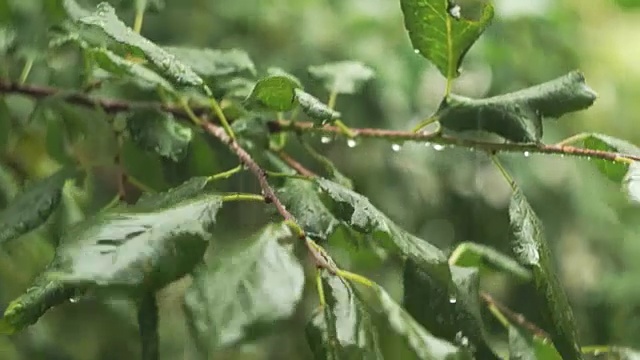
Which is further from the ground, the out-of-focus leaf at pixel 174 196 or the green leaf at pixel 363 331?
the out-of-focus leaf at pixel 174 196

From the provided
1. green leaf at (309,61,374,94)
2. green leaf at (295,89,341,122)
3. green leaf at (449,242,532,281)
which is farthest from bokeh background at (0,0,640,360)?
green leaf at (295,89,341,122)

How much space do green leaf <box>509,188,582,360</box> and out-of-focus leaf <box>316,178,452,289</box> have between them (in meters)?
0.04

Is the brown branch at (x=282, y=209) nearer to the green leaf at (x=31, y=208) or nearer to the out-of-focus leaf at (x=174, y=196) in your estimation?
the out-of-focus leaf at (x=174, y=196)

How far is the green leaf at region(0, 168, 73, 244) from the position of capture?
0.51m

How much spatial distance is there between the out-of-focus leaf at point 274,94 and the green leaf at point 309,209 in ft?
0.14

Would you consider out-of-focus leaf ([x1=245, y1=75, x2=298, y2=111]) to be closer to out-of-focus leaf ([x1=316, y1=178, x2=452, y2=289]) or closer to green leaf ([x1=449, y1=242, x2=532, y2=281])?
out-of-focus leaf ([x1=316, y1=178, x2=452, y2=289])

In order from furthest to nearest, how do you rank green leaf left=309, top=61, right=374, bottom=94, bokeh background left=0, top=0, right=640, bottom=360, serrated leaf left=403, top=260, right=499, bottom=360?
bokeh background left=0, top=0, right=640, bottom=360
green leaf left=309, top=61, right=374, bottom=94
serrated leaf left=403, top=260, right=499, bottom=360

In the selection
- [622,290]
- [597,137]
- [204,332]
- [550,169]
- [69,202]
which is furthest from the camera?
[550,169]

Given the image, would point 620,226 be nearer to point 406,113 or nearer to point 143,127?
point 406,113

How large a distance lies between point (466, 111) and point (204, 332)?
0.22 meters

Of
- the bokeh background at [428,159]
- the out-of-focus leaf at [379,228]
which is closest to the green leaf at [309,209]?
the out-of-focus leaf at [379,228]

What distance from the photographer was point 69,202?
0.67 meters

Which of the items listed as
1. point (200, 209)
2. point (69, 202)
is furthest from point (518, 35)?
point (200, 209)

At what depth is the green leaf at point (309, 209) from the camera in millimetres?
422
